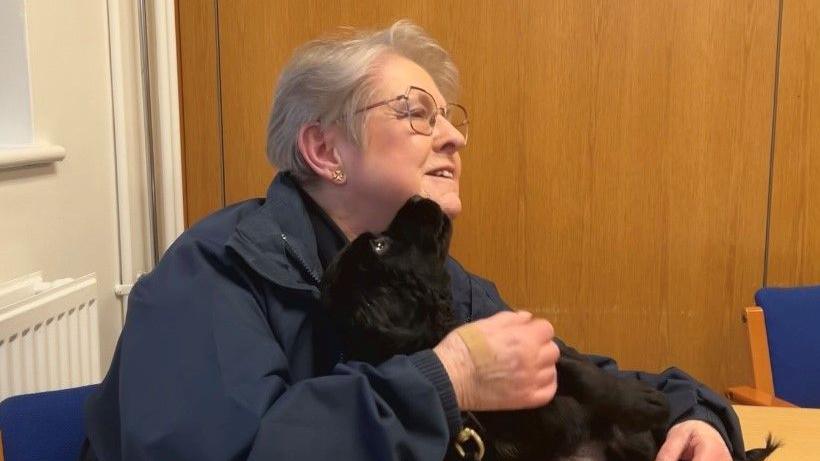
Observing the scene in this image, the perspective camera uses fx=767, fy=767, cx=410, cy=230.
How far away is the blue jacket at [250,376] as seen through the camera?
0.86m

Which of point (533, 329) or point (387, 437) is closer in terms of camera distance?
point (387, 437)

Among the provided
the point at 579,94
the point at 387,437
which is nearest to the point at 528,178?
the point at 579,94

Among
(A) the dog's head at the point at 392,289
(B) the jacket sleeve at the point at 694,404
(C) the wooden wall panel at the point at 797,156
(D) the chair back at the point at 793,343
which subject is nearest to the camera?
(A) the dog's head at the point at 392,289

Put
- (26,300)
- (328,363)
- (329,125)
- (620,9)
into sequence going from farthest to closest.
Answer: (620,9) → (26,300) → (329,125) → (328,363)

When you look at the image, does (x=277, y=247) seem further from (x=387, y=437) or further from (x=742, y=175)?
(x=742, y=175)

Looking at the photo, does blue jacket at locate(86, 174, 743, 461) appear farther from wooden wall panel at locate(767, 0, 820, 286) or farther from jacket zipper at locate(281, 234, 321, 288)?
wooden wall panel at locate(767, 0, 820, 286)

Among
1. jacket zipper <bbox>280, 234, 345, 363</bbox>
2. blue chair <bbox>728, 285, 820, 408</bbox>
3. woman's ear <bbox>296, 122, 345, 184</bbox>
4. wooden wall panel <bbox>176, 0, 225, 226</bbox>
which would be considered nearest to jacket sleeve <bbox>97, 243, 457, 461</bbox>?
jacket zipper <bbox>280, 234, 345, 363</bbox>

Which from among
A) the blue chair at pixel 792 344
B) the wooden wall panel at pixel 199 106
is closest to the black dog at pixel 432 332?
the blue chair at pixel 792 344

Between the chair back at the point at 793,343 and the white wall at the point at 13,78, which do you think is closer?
the white wall at the point at 13,78

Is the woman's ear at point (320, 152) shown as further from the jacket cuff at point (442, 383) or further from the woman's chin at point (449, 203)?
the jacket cuff at point (442, 383)

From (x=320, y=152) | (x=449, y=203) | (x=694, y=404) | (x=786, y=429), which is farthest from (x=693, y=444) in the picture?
(x=320, y=152)

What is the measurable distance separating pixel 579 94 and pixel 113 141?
1.32 metres

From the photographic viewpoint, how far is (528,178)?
2332 mm

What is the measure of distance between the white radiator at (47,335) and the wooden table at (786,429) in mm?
1310
